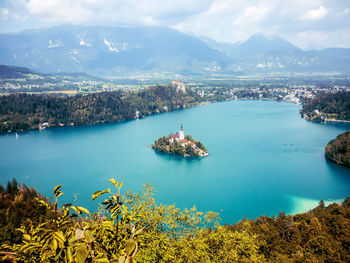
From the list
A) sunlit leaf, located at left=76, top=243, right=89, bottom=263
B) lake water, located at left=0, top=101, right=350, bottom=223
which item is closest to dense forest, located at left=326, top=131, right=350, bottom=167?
lake water, located at left=0, top=101, right=350, bottom=223

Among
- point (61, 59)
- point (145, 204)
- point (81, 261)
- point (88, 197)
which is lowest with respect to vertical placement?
point (88, 197)

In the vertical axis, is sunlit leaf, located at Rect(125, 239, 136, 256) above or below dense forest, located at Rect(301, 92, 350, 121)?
above

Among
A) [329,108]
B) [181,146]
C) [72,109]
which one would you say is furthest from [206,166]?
[72,109]

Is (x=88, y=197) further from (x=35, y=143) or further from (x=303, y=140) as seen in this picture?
(x=303, y=140)

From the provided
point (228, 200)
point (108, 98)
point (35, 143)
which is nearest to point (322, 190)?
point (228, 200)

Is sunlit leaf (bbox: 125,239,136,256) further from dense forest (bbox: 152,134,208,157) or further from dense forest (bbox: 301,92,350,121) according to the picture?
dense forest (bbox: 301,92,350,121)

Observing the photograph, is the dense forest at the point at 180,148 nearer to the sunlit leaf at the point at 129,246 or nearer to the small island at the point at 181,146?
the small island at the point at 181,146
